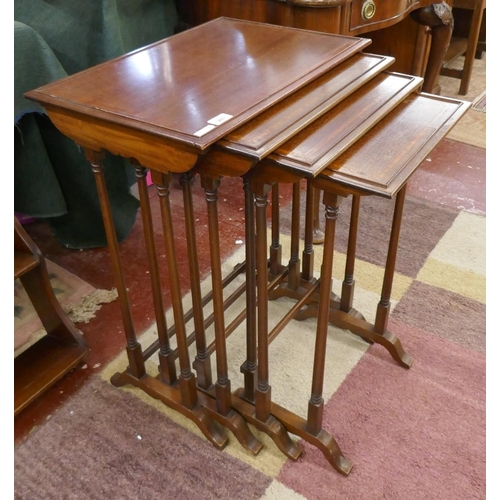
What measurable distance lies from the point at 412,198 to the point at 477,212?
237 mm

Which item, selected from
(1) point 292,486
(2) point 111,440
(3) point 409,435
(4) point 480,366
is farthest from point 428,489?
(2) point 111,440

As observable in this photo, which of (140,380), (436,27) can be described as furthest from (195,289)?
(436,27)

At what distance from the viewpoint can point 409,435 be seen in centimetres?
128

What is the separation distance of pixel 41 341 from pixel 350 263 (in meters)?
0.84

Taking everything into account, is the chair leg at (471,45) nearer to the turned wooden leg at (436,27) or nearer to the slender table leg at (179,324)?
the turned wooden leg at (436,27)

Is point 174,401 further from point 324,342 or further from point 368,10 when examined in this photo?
point 368,10

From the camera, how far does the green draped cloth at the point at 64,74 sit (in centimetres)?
144

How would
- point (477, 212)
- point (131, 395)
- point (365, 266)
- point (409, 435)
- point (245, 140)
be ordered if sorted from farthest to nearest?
point (477, 212)
point (365, 266)
point (131, 395)
point (409, 435)
point (245, 140)

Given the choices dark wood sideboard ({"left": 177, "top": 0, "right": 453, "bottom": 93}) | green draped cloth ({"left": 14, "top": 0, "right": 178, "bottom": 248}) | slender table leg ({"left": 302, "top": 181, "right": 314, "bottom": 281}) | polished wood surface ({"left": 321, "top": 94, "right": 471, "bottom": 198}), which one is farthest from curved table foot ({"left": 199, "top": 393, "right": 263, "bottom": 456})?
dark wood sideboard ({"left": 177, "top": 0, "right": 453, "bottom": 93})

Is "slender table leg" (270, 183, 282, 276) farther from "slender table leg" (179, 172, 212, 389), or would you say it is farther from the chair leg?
the chair leg

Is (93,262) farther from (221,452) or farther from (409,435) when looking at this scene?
(409,435)

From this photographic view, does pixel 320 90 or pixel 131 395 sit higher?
pixel 320 90

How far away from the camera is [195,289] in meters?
1.12

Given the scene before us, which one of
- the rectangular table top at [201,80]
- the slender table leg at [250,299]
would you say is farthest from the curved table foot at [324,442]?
the rectangular table top at [201,80]
